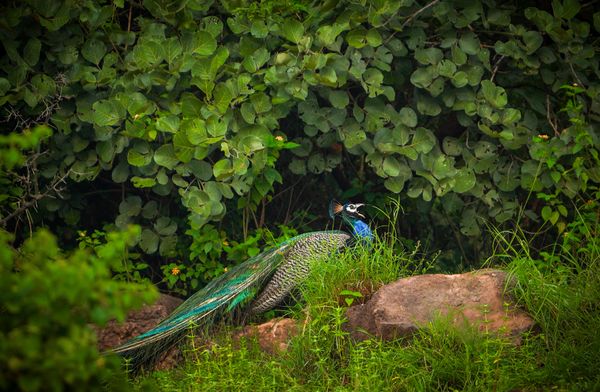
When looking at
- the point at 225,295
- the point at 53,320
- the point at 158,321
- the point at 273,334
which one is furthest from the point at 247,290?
the point at 53,320

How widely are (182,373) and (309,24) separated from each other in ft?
7.09

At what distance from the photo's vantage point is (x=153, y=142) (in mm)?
4879

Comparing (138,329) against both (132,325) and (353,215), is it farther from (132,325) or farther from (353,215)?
(353,215)

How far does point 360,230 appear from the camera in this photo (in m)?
4.81

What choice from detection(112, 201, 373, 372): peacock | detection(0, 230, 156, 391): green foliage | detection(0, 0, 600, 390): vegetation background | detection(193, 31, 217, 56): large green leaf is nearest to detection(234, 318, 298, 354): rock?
detection(112, 201, 373, 372): peacock

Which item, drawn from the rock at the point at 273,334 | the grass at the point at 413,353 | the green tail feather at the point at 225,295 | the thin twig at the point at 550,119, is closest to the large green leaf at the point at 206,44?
the green tail feather at the point at 225,295

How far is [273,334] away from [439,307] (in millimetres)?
900

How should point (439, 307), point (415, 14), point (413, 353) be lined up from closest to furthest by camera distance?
point (413, 353)
point (439, 307)
point (415, 14)

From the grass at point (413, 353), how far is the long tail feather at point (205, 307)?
0.56ft

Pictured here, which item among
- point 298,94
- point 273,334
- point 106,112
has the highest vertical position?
point 106,112

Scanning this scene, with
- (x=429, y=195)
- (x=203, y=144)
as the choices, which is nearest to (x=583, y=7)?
(x=429, y=195)

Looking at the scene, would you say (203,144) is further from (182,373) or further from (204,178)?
(182,373)

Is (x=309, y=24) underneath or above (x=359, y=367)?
above

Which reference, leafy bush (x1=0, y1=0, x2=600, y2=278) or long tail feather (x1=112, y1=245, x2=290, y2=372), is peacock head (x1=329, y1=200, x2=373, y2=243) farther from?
long tail feather (x1=112, y1=245, x2=290, y2=372)
